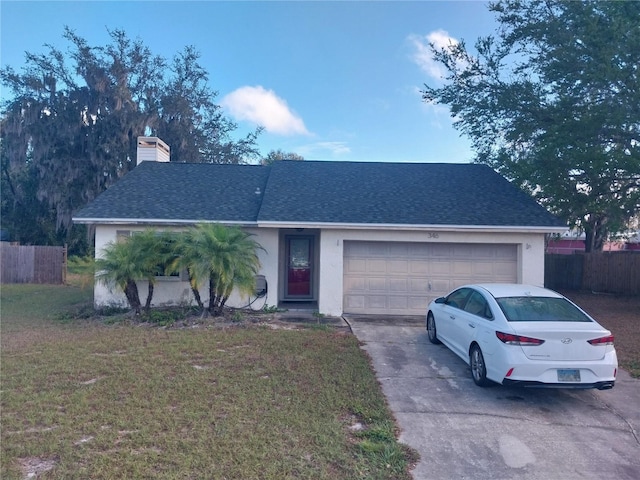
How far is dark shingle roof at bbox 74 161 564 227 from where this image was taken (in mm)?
12539

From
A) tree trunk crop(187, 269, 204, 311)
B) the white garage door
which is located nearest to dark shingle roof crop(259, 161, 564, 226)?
the white garage door

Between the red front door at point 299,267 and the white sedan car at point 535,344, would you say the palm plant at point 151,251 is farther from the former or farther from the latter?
the white sedan car at point 535,344

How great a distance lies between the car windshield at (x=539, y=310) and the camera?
689cm

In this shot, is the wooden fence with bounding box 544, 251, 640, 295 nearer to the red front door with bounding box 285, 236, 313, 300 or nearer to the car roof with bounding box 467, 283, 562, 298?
the red front door with bounding box 285, 236, 313, 300

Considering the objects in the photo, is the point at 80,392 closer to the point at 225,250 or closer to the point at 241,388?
the point at 241,388

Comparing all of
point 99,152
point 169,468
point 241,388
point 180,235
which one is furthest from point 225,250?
point 99,152

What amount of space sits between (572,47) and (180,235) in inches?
470

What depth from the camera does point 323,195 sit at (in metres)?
14.1

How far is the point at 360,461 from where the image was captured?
4.74 metres

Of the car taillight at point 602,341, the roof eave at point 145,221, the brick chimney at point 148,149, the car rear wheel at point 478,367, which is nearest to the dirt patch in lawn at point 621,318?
the car taillight at point 602,341

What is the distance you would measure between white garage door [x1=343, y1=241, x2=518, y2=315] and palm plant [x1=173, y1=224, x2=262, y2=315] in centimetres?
277

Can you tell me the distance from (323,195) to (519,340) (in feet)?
27.9

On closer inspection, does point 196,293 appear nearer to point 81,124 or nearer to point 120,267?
point 120,267

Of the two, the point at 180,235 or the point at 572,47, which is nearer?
the point at 180,235
